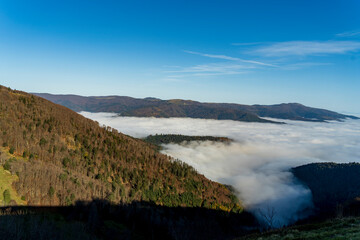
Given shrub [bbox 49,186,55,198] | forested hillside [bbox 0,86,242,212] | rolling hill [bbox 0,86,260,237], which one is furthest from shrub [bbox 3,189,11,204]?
shrub [bbox 49,186,55,198]

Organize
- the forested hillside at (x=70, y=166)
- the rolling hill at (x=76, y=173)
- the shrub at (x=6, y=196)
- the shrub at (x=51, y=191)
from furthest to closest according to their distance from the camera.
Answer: the forested hillside at (x=70, y=166) → the shrub at (x=51, y=191) → the rolling hill at (x=76, y=173) → the shrub at (x=6, y=196)

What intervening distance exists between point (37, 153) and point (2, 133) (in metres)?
21.8

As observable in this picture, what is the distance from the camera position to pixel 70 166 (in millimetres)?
134375

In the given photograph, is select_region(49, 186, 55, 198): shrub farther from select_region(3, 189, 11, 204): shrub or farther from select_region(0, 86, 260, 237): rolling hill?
select_region(3, 189, 11, 204): shrub

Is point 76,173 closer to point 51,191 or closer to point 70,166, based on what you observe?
point 70,166

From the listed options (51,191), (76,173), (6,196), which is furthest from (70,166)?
(6,196)

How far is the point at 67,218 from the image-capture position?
89.7 metres

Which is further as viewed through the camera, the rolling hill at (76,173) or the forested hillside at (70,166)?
the forested hillside at (70,166)

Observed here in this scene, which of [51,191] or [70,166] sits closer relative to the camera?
[51,191]

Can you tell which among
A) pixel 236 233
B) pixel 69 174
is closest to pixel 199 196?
pixel 236 233

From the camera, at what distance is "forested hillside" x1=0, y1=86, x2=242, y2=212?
3826 inches

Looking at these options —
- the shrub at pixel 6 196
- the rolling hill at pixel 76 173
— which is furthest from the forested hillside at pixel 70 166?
the shrub at pixel 6 196

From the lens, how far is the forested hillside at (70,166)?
97188 mm

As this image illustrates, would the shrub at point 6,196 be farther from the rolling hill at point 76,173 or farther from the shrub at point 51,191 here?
the shrub at point 51,191
